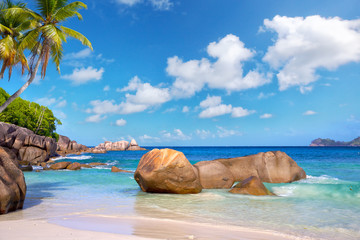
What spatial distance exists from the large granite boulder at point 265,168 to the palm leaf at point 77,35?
979 cm

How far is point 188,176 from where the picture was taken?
11.2 m

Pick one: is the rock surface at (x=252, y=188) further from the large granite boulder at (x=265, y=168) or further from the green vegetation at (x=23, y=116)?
the green vegetation at (x=23, y=116)

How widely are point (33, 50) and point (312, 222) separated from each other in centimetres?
1324

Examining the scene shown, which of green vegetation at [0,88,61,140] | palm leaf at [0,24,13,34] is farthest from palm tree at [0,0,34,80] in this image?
green vegetation at [0,88,61,140]

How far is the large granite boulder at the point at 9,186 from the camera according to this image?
6844 millimetres

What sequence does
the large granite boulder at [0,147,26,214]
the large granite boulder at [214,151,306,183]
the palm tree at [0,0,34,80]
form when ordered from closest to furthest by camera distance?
the large granite boulder at [0,147,26,214] → the palm tree at [0,0,34,80] → the large granite boulder at [214,151,306,183]

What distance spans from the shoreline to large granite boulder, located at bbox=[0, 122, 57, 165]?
2897cm

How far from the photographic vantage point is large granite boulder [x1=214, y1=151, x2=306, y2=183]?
A: 48.2 ft

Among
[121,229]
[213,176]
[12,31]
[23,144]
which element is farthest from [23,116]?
[121,229]

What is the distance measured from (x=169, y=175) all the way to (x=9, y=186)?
566cm

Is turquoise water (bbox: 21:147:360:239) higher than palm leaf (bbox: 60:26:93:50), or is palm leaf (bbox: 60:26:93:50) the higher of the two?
palm leaf (bbox: 60:26:93:50)

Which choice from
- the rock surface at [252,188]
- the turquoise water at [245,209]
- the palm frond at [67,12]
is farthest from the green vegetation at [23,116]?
the rock surface at [252,188]

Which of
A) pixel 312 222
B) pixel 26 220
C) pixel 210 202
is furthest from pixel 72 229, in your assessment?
pixel 312 222

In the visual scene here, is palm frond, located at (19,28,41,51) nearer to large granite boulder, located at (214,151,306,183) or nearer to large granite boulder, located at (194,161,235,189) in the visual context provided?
large granite boulder, located at (194,161,235,189)
